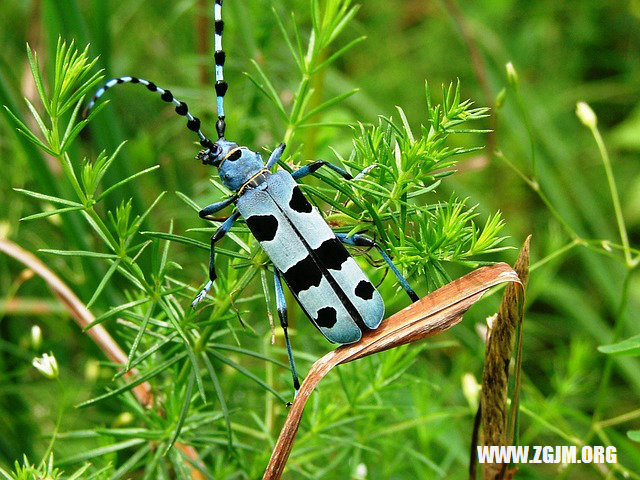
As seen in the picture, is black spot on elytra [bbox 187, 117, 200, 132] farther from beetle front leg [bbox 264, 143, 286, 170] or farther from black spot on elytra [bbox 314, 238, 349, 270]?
black spot on elytra [bbox 314, 238, 349, 270]

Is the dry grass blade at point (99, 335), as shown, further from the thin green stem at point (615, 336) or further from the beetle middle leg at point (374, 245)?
the thin green stem at point (615, 336)

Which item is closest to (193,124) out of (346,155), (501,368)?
(501,368)

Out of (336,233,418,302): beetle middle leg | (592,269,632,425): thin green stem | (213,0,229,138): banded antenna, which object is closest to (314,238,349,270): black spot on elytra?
(336,233,418,302): beetle middle leg

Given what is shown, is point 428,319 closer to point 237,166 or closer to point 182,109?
point 237,166

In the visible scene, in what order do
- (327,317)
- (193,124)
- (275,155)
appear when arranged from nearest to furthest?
(327,317) < (275,155) < (193,124)

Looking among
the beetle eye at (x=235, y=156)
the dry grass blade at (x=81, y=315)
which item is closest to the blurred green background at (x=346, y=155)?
the dry grass blade at (x=81, y=315)

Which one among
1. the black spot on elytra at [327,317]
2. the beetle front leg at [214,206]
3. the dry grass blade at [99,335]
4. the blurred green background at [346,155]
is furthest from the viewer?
the blurred green background at [346,155]
